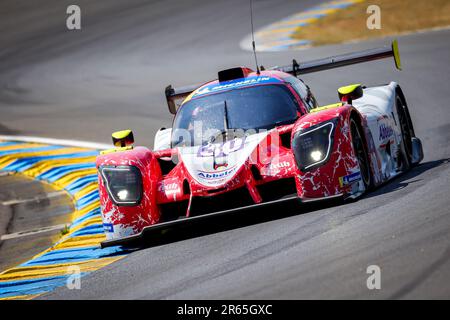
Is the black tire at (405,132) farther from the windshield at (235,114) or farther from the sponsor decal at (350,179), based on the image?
the sponsor decal at (350,179)

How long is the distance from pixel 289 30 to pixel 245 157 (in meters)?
14.3

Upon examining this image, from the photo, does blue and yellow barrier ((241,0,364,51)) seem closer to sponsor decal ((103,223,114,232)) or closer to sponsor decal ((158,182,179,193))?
sponsor decal ((158,182,179,193))

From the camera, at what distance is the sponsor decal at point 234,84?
8547 millimetres

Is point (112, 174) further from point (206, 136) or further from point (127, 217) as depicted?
point (206, 136)

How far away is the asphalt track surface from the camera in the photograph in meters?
5.25

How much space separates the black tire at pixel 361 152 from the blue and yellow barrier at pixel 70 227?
2.10 metres

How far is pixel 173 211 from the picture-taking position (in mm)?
7707

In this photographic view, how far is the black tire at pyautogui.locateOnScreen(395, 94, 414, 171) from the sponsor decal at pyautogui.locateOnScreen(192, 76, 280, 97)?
172 cm

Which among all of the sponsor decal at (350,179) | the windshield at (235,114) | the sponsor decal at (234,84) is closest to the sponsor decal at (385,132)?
the windshield at (235,114)

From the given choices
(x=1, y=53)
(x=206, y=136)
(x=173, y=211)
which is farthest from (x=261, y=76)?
(x=1, y=53)

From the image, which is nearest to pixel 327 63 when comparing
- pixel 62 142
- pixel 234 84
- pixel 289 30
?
pixel 234 84

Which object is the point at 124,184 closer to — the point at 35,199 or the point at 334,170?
the point at 334,170

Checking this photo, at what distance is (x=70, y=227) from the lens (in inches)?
390

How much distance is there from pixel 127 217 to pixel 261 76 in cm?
204
